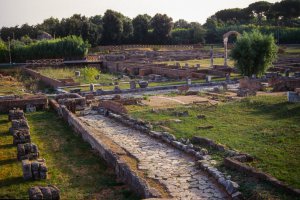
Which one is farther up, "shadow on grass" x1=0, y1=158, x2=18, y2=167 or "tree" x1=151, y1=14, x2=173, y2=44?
"tree" x1=151, y1=14, x2=173, y2=44

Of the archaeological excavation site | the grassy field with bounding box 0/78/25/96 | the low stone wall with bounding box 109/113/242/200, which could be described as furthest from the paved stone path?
Answer: the grassy field with bounding box 0/78/25/96

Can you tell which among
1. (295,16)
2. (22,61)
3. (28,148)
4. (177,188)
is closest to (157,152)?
(177,188)

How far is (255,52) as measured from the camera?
29516mm

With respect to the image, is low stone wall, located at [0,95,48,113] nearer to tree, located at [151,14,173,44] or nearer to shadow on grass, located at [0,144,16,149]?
shadow on grass, located at [0,144,16,149]

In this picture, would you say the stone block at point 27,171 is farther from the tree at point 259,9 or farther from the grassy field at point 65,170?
the tree at point 259,9

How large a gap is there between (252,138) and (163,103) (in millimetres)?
9388

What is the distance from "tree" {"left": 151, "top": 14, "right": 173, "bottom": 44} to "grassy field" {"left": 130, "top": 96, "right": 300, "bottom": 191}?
62.5 m

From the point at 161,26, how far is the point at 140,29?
4660mm

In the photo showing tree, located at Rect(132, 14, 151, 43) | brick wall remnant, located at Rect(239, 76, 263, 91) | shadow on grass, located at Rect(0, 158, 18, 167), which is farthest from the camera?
tree, located at Rect(132, 14, 151, 43)

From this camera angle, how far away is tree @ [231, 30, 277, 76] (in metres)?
29.7

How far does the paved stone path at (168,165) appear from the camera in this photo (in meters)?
9.77

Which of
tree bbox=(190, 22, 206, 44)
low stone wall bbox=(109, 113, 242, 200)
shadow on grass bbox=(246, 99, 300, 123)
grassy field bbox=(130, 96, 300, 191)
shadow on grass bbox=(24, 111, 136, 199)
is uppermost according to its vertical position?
tree bbox=(190, 22, 206, 44)

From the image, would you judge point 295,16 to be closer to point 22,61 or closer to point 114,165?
point 22,61

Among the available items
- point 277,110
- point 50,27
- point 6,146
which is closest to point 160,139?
point 6,146
